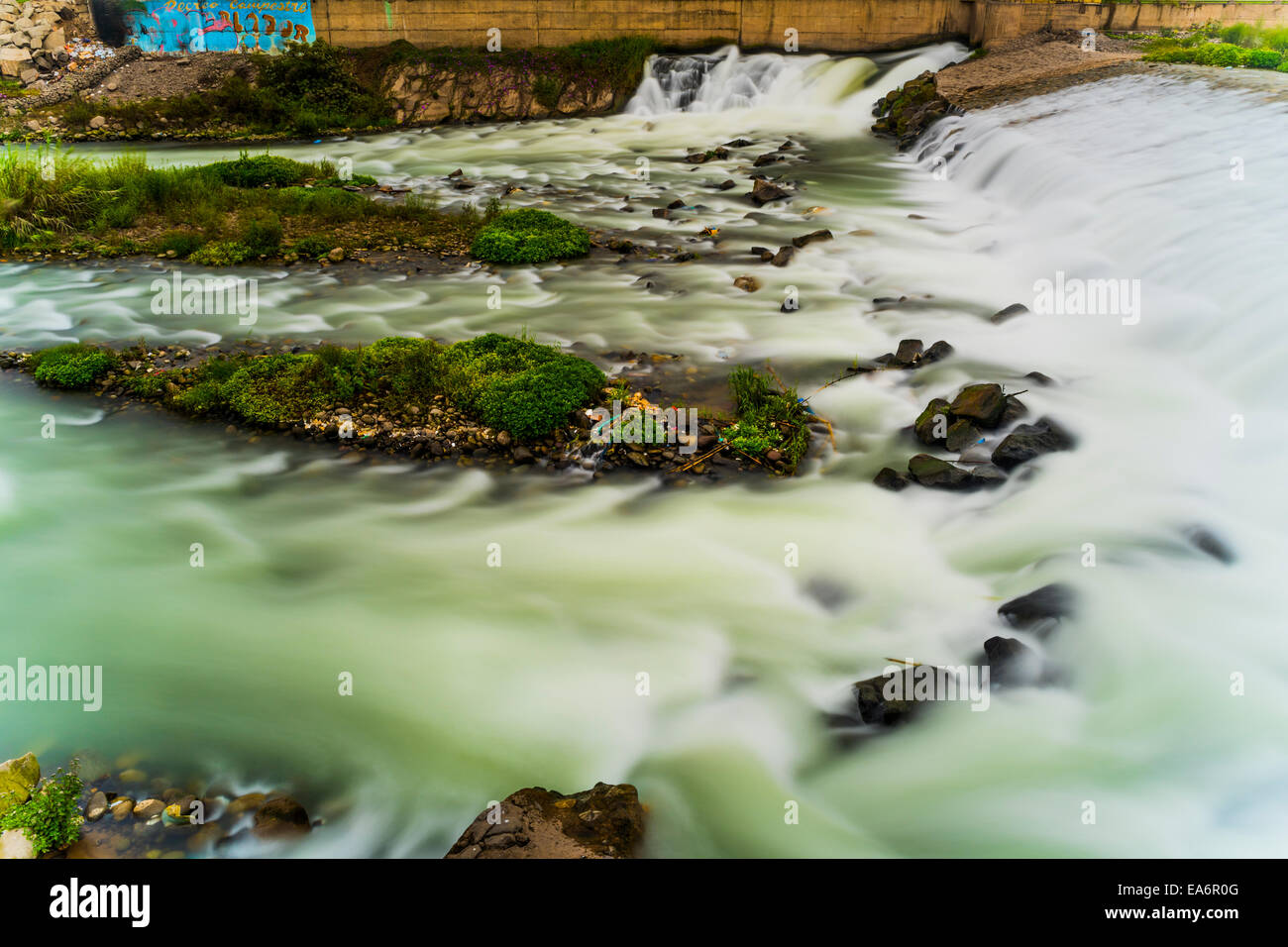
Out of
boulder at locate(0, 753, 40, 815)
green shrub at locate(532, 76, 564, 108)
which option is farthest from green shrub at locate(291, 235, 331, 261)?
green shrub at locate(532, 76, 564, 108)

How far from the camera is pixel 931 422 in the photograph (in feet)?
27.4

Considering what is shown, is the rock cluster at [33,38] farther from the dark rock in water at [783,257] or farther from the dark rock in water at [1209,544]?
the dark rock in water at [1209,544]

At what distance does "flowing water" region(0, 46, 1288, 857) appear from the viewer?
5070 millimetres

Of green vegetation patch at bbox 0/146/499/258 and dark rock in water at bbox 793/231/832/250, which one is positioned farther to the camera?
dark rock in water at bbox 793/231/832/250

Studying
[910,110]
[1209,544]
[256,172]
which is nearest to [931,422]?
[1209,544]

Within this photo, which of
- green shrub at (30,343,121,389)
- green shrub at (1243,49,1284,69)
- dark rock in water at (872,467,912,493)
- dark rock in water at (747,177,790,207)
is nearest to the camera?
dark rock in water at (872,467,912,493)

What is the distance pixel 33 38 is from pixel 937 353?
30.0 meters

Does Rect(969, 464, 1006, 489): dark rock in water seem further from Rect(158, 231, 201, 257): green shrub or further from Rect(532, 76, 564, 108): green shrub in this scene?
Rect(532, 76, 564, 108): green shrub

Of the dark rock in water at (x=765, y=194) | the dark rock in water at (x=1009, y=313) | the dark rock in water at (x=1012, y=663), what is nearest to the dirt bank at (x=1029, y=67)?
the dark rock in water at (x=765, y=194)

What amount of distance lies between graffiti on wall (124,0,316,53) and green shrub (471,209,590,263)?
17775 millimetres

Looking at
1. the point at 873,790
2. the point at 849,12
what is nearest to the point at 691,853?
the point at 873,790

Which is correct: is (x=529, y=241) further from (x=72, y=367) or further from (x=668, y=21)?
(x=668, y=21)

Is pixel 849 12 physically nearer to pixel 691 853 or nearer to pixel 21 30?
pixel 21 30

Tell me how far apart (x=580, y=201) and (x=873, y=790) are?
46.5 feet
